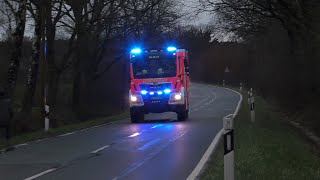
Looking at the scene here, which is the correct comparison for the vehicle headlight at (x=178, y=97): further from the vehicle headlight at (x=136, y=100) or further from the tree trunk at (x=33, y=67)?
the tree trunk at (x=33, y=67)

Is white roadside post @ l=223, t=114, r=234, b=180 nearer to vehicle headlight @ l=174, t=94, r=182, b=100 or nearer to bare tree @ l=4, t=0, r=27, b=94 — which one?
vehicle headlight @ l=174, t=94, r=182, b=100

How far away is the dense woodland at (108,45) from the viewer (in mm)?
27541

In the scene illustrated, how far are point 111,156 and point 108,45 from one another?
30.4 m

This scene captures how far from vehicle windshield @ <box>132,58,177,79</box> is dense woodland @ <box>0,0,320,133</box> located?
13.6 ft

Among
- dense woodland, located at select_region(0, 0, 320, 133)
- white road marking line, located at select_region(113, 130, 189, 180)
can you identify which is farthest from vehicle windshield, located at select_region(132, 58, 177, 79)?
white road marking line, located at select_region(113, 130, 189, 180)

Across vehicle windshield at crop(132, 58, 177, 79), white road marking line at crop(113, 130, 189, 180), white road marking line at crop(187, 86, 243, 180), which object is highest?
vehicle windshield at crop(132, 58, 177, 79)

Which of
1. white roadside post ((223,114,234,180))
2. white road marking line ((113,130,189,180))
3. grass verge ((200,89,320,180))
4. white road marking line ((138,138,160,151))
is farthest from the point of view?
white road marking line ((138,138,160,151))

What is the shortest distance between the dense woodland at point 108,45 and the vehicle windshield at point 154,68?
13.6 feet

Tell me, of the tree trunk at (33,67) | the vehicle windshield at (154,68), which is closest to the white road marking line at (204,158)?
the vehicle windshield at (154,68)

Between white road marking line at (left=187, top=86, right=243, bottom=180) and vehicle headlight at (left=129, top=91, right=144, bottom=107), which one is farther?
vehicle headlight at (left=129, top=91, right=144, bottom=107)

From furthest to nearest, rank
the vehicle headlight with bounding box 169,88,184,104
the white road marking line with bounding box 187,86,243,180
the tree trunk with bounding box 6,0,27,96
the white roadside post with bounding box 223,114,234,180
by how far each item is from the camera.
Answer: the tree trunk with bounding box 6,0,27,96, the vehicle headlight with bounding box 169,88,184,104, the white road marking line with bounding box 187,86,243,180, the white roadside post with bounding box 223,114,234,180

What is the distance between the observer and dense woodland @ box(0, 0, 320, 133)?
27541mm

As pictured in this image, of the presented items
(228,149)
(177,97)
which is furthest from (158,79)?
(228,149)

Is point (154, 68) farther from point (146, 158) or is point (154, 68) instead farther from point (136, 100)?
point (146, 158)
